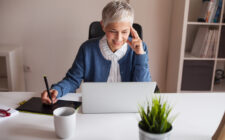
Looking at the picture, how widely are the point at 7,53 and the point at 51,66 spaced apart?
0.56 meters

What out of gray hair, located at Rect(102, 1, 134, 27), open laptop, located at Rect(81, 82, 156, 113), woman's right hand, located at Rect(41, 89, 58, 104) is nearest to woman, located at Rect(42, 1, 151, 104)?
gray hair, located at Rect(102, 1, 134, 27)

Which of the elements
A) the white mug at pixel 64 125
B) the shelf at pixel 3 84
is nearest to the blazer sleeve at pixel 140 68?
the white mug at pixel 64 125

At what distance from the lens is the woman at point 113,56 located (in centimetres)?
127

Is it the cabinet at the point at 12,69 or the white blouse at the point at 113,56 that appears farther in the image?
the cabinet at the point at 12,69

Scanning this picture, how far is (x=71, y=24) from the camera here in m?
2.50

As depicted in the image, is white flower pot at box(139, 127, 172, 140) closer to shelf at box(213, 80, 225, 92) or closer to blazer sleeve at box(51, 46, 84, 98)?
blazer sleeve at box(51, 46, 84, 98)

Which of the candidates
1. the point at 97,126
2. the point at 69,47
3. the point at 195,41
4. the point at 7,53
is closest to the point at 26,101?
the point at 97,126

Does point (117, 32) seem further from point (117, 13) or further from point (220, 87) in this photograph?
point (220, 87)

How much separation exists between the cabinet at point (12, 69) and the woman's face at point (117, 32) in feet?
4.28

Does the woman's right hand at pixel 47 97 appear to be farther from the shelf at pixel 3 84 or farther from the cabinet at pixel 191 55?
the cabinet at pixel 191 55

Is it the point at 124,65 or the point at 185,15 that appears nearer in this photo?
the point at 124,65

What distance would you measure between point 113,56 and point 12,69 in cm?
132

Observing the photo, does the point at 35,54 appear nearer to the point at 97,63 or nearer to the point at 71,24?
the point at 71,24

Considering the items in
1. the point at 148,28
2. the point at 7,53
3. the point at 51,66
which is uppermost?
the point at 148,28
